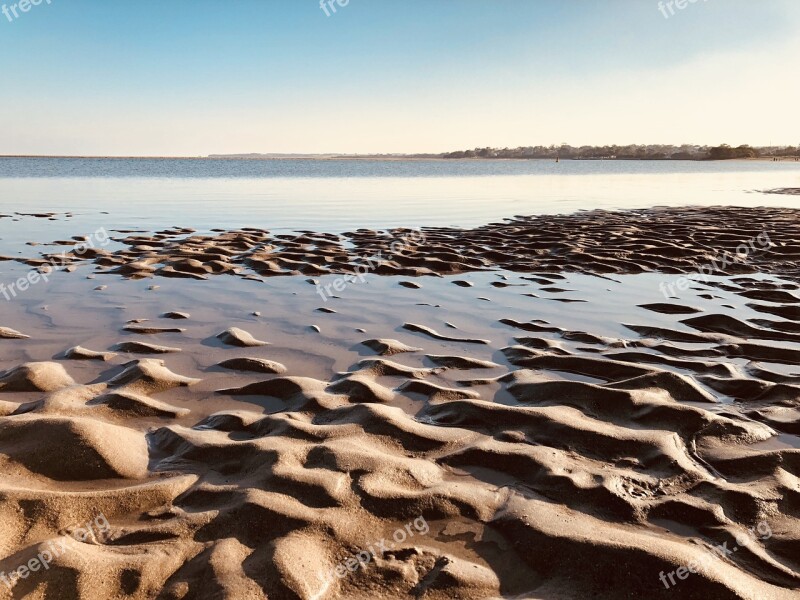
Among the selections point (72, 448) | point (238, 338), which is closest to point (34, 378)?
point (72, 448)

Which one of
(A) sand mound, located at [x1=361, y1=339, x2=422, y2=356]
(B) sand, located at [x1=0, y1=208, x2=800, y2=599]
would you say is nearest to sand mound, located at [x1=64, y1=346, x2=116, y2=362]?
(B) sand, located at [x1=0, y1=208, x2=800, y2=599]

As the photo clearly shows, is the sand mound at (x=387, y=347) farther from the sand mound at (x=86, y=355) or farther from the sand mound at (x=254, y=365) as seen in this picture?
the sand mound at (x=86, y=355)

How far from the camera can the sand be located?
2.48 metres

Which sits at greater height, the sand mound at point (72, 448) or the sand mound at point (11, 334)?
the sand mound at point (72, 448)

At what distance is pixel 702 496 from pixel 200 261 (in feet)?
30.7

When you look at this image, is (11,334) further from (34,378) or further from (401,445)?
(401,445)

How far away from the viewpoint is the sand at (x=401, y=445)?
2.48 metres

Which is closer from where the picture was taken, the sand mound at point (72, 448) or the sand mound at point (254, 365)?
the sand mound at point (72, 448)

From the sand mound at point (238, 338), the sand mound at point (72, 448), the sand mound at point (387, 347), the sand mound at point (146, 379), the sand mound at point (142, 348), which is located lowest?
the sand mound at point (387, 347)

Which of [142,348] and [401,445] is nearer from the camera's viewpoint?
[401,445]

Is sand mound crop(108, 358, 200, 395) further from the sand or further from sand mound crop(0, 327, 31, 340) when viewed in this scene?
sand mound crop(0, 327, 31, 340)

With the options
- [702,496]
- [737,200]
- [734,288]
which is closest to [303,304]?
[702,496]

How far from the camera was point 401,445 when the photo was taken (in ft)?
11.9


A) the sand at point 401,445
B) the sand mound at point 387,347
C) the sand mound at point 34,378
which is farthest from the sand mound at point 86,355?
the sand mound at point 387,347
